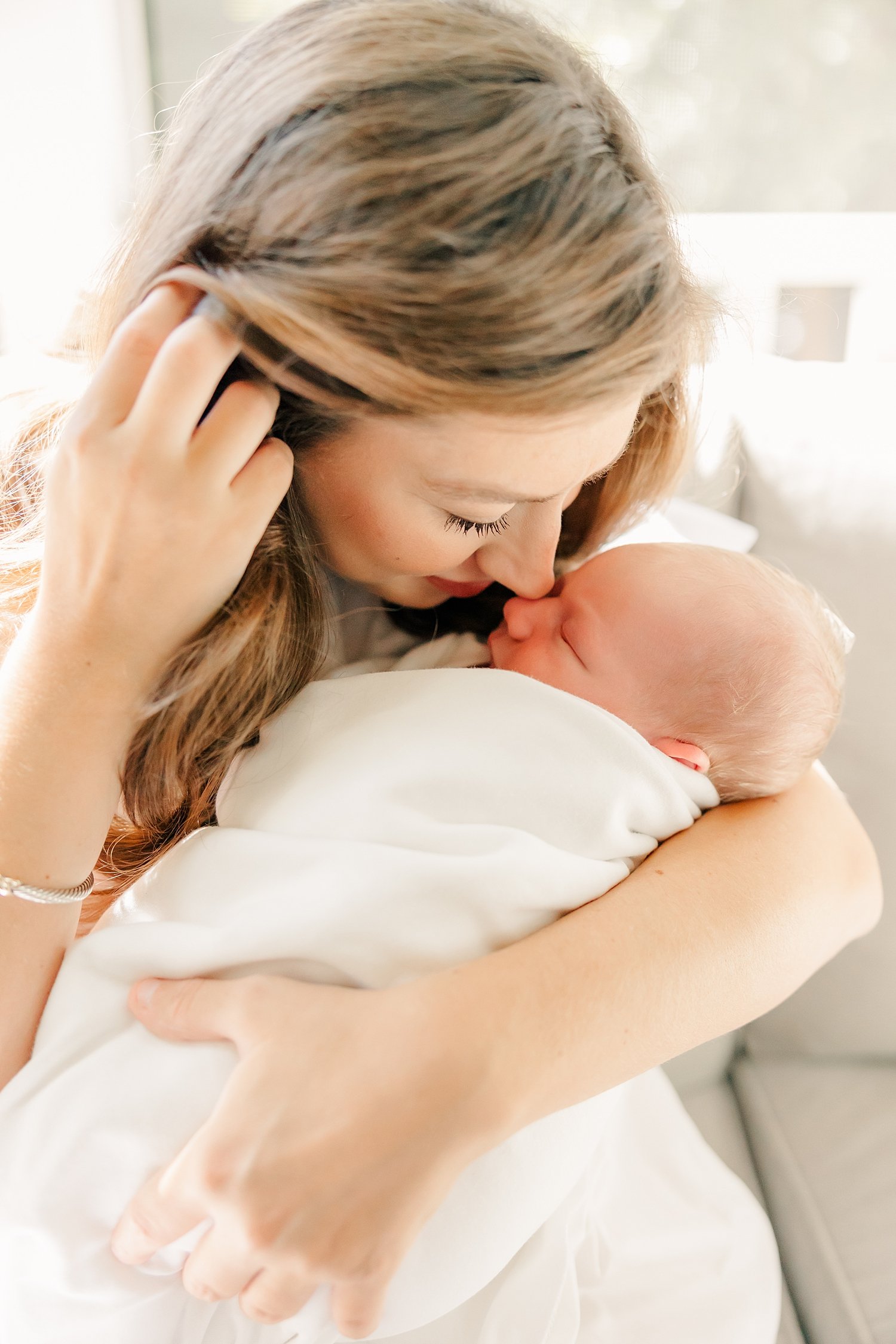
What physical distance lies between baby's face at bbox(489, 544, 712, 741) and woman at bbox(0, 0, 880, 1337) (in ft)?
0.62

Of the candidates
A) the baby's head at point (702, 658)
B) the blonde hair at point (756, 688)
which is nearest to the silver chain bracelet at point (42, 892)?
the baby's head at point (702, 658)

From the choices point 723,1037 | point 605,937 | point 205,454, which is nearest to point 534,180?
point 205,454

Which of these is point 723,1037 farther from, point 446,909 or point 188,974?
point 188,974

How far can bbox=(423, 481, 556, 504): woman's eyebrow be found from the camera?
2.36ft

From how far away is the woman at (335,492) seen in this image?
2.04 feet

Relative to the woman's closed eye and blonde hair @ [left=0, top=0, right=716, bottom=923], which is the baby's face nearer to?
the woman's closed eye

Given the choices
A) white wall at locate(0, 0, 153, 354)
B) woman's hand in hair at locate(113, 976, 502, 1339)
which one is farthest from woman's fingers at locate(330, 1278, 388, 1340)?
white wall at locate(0, 0, 153, 354)

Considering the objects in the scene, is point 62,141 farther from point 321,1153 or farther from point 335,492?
point 321,1153

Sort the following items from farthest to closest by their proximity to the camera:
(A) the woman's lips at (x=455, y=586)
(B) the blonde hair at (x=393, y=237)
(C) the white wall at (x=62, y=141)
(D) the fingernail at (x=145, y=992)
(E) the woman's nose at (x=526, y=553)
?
1. (C) the white wall at (x=62, y=141)
2. (A) the woman's lips at (x=455, y=586)
3. (E) the woman's nose at (x=526, y=553)
4. (D) the fingernail at (x=145, y=992)
5. (B) the blonde hair at (x=393, y=237)

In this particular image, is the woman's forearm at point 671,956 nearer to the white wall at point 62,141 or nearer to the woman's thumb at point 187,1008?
the woman's thumb at point 187,1008

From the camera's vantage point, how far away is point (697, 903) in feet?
2.67

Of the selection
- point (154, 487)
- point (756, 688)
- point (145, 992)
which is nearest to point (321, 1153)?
point (145, 992)

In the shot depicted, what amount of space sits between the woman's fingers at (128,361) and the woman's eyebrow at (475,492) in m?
0.21

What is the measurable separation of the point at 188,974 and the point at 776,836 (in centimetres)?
55
